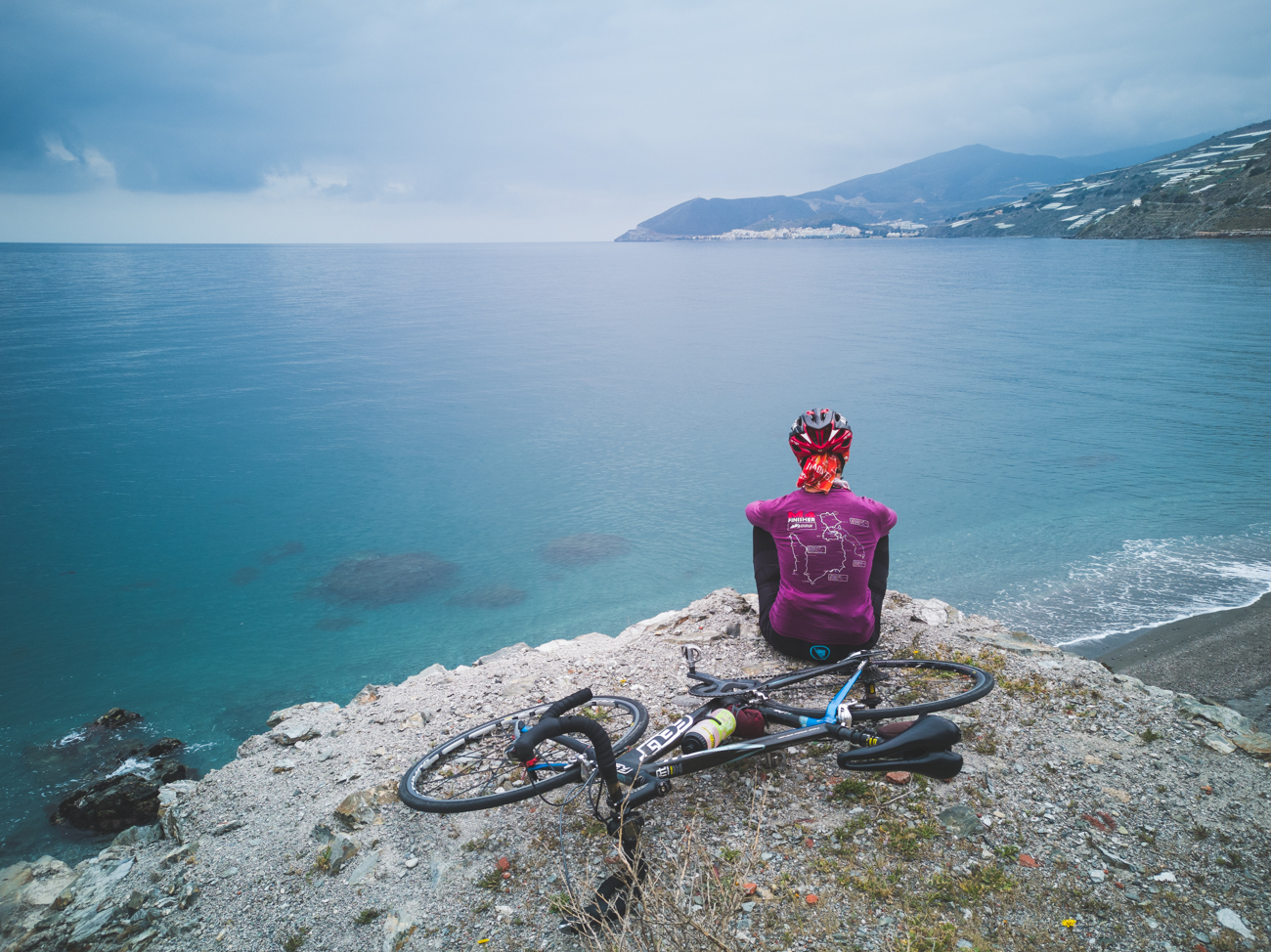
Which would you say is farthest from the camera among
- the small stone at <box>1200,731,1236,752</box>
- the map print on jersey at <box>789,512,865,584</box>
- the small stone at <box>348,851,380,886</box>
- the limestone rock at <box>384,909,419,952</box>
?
the map print on jersey at <box>789,512,865,584</box>

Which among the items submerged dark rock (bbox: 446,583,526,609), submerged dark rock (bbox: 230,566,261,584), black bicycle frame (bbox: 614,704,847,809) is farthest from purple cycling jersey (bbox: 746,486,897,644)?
submerged dark rock (bbox: 230,566,261,584)

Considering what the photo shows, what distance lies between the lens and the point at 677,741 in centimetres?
502

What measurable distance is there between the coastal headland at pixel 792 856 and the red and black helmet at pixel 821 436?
9.31 feet

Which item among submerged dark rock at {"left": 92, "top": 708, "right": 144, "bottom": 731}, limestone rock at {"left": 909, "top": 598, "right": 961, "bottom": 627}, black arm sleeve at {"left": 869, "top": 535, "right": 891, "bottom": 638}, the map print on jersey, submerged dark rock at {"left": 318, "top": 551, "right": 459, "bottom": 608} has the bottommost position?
submerged dark rock at {"left": 318, "top": 551, "right": 459, "bottom": 608}

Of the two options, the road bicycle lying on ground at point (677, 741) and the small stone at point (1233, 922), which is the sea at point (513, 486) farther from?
the small stone at point (1233, 922)

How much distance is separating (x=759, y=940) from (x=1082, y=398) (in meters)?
41.2

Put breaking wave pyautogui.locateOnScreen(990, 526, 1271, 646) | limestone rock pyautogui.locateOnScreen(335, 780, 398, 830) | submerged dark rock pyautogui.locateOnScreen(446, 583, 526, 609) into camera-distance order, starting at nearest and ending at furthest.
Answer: limestone rock pyautogui.locateOnScreen(335, 780, 398, 830)
breaking wave pyautogui.locateOnScreen(990, 526, 1271, 646)
submerged dark rock pyautogui.locateOnScreen(446, 583, 526, 609)

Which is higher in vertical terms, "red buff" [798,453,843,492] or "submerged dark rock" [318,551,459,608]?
"red buff" [798,453,843,492]

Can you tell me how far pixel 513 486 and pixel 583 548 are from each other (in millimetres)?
7838

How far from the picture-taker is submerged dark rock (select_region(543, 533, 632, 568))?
20.6 m

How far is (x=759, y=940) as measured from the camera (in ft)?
13.5

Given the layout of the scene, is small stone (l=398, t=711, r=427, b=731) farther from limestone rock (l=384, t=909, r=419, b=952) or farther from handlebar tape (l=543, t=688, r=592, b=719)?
handlebar tape (l=543, t=688, r=592, b=719)

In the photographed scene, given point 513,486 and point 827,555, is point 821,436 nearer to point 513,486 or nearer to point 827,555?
point 827,555

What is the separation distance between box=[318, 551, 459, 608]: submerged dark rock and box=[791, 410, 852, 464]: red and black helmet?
14.7m
